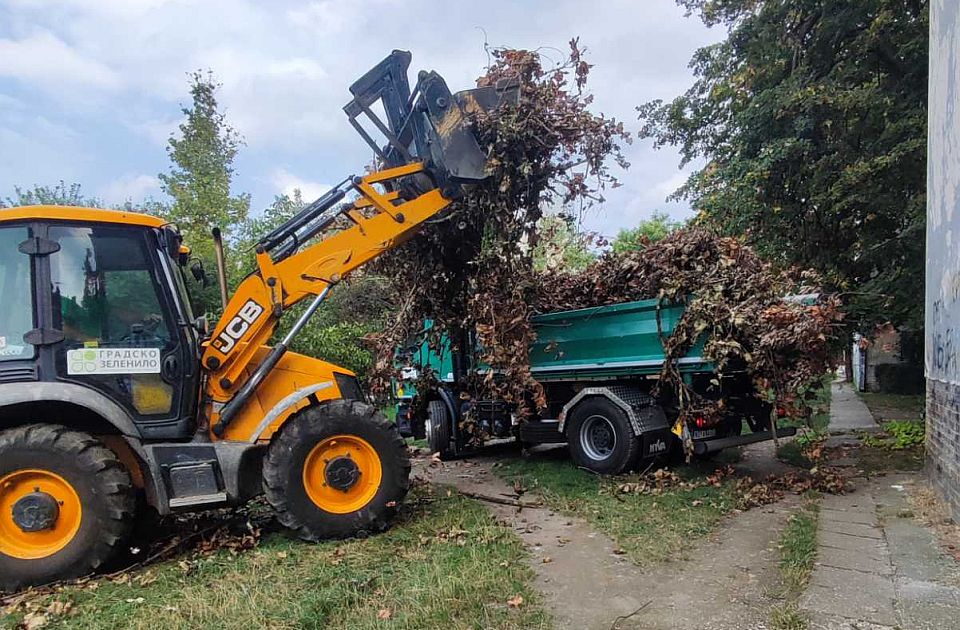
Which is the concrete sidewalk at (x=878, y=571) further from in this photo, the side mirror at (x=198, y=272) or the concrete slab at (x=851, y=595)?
the side mirror at (x=198, y=272)

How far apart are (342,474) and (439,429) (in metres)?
3.39

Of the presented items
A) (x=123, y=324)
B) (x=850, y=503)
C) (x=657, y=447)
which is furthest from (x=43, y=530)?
(x=850, y=503)

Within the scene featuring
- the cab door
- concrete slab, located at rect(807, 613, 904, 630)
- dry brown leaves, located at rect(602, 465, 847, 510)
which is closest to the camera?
concrete slab, located at rect(807, 613, 904, 630)

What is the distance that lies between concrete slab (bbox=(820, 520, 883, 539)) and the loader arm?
4.33m

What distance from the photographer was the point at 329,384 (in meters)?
5.59

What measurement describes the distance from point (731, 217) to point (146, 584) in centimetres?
994

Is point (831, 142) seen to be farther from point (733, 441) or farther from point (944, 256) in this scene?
point (733, 441)

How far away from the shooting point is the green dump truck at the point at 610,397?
7.05 meters

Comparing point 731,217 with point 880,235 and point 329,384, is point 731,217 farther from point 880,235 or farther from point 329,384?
point 329,384

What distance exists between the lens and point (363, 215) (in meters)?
6.13

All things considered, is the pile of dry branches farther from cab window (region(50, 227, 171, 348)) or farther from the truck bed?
cab window (region(50, 227, 171, 348))

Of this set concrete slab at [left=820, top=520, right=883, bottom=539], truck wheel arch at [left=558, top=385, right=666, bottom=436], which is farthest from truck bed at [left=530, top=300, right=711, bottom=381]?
concrete slab at [left=820, top=520, right=883, bottom=539]

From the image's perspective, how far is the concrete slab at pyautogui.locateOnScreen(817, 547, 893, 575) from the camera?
4.65 metres

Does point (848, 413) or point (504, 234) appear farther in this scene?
point (848, 413)
